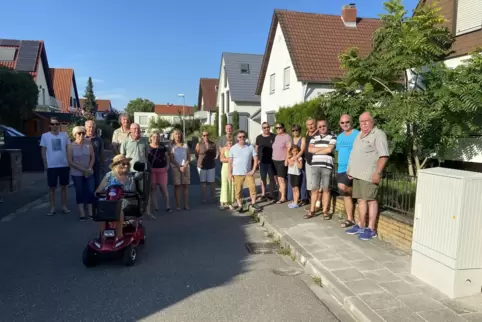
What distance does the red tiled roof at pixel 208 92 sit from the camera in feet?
161

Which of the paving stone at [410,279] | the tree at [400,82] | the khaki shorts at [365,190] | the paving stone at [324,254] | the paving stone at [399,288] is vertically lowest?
the paving stone at [324,254]

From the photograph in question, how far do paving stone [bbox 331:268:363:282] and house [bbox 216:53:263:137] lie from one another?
26088mm

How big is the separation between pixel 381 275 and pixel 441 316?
99cm

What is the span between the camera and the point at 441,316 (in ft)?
11.2

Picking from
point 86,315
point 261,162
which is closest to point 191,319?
point 86,315

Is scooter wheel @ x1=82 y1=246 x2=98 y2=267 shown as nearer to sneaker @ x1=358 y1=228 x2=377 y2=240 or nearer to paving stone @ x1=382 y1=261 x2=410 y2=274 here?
paving stone @ x1=382 y1=261 x2=410 y2=274

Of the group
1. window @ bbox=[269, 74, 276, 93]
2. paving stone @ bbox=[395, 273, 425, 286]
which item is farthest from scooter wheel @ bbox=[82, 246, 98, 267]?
window @ bbox=[269, 74, 276, 93]

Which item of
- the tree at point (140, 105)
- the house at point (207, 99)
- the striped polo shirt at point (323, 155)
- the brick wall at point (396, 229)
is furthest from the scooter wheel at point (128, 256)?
the tree at point (140, 105)

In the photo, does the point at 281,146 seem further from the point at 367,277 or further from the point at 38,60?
the point at 38,60

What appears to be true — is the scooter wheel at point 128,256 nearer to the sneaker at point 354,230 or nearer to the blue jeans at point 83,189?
the blue jeans at point 83,189

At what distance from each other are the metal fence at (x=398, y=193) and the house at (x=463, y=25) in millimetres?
4293

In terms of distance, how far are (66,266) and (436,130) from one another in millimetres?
6633

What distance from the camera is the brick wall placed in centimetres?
523

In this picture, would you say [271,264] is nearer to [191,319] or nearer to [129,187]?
[191,319]
